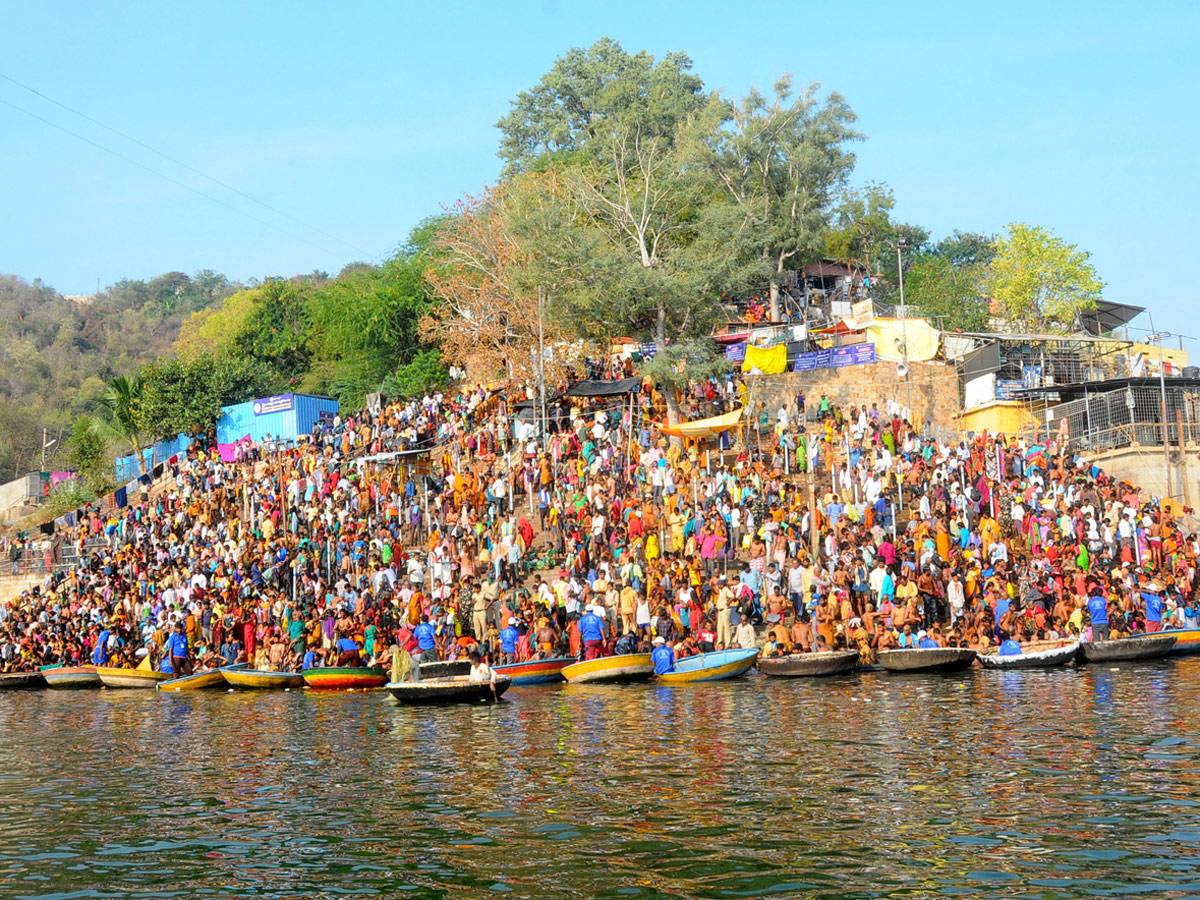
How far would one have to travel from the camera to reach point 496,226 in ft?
160

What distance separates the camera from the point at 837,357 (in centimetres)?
4209

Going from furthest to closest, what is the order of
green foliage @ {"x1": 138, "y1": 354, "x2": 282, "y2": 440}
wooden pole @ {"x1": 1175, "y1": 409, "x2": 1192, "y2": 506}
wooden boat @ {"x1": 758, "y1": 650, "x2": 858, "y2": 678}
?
green foliage @ {"x1": 138, "y1": 354, "x2": 282, "y2": 440}, wooden pole @ {"x1": 1175, "y1": 409, "x2": 1192, "y2": 506}, wooden boat @ {"x1": 758, "y1": 650, "x2": 858, "y2": 678}

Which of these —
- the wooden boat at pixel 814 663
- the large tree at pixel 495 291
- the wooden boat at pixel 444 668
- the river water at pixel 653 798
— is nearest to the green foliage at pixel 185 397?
the large tree at pixel 495 291

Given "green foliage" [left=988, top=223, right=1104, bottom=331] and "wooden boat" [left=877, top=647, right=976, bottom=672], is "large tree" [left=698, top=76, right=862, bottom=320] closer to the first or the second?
"green foliage" [left=988, top=223, right=1104, bottom=331]

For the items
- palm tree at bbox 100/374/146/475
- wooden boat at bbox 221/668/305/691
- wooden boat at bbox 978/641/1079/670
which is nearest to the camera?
wooden boat at bbox 978/641/1079/670

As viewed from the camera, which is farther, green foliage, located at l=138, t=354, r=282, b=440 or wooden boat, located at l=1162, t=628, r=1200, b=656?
green foliage, located at l=138, t=354, r=282, b=440

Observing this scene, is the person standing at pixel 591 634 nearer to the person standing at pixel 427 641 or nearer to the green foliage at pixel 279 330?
the person standing at pixel 427 641

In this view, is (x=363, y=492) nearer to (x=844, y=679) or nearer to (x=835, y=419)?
(x=835, y=419)

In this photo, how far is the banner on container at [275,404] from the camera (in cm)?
5288

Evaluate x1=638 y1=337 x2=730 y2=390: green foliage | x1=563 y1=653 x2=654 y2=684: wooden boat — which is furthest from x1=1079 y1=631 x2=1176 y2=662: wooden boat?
x1=638 y1=337 x2=730 y2=390: green foliage

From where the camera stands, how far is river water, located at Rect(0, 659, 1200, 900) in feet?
36.4

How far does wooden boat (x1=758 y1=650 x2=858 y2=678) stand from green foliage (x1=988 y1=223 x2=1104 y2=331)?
33482 mm

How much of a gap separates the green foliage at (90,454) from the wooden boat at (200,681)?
27.3 meters

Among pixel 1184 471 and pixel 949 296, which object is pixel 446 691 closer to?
pixel 1184 471
